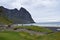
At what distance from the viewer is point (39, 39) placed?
32906 mm

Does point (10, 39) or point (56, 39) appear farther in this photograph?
point (56, 39)

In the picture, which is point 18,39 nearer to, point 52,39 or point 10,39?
point 10,39

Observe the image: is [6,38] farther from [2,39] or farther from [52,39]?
[52,39]

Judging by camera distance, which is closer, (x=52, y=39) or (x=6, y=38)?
(x=6, y=38)

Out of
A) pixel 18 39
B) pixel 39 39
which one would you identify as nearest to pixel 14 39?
pixel 18 39

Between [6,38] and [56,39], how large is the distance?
841 centimetres

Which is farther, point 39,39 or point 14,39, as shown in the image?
point 39,39

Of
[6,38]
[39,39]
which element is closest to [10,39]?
→ [6,38]

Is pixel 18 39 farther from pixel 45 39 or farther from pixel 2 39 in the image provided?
pixel 45 39

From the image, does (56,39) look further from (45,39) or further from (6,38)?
(6,38)

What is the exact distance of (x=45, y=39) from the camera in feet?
105

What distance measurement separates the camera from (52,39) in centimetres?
3164

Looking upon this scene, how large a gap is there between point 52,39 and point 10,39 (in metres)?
7.45

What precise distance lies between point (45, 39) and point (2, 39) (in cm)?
799
